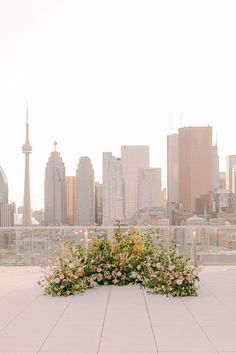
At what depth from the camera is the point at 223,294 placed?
9.03 meters

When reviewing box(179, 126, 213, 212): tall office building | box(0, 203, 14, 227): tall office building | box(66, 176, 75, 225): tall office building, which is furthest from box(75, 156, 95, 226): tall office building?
box(179, 126, 213, 212): tall office building

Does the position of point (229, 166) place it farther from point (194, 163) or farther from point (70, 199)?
point (70, 199)

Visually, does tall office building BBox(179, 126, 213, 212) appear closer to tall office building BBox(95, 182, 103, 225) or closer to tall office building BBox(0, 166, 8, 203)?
tall office building BBox(95, 182, 103, 225)

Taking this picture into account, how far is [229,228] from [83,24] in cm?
781

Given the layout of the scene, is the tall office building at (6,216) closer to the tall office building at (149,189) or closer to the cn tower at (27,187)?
the tall office building at (149,189)

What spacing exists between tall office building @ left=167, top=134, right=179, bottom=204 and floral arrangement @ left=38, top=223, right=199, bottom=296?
7370 cm

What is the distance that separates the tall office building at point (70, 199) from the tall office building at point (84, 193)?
922 millimetres

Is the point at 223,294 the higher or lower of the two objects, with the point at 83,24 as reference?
lower

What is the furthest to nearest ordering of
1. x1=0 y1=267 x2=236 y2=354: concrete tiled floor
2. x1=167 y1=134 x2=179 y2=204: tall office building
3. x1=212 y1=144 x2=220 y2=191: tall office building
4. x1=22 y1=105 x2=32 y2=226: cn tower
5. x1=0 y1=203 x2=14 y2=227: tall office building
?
x1=22 y1=105 x2=32 y2=226: cn tower < x1=212 y1=144 x2=220 y2=191: tall office building < x1=167 y1=134 x2=179 y2=204: tall office building < x1=0 y1=203 x2=14 y2=227: tall office building < x1=0 y1=267 x2=236 y2=354: concrete tiled floor

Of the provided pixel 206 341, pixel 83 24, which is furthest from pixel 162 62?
pixel 206 341

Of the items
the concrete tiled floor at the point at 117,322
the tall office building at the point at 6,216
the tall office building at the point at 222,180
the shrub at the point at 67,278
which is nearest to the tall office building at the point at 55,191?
the tall office building at the point at 6,216

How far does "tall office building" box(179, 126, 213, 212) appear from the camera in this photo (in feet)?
285

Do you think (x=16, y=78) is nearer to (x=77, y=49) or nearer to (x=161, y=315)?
(x=77, y=49)

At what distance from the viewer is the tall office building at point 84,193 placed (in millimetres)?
90519
